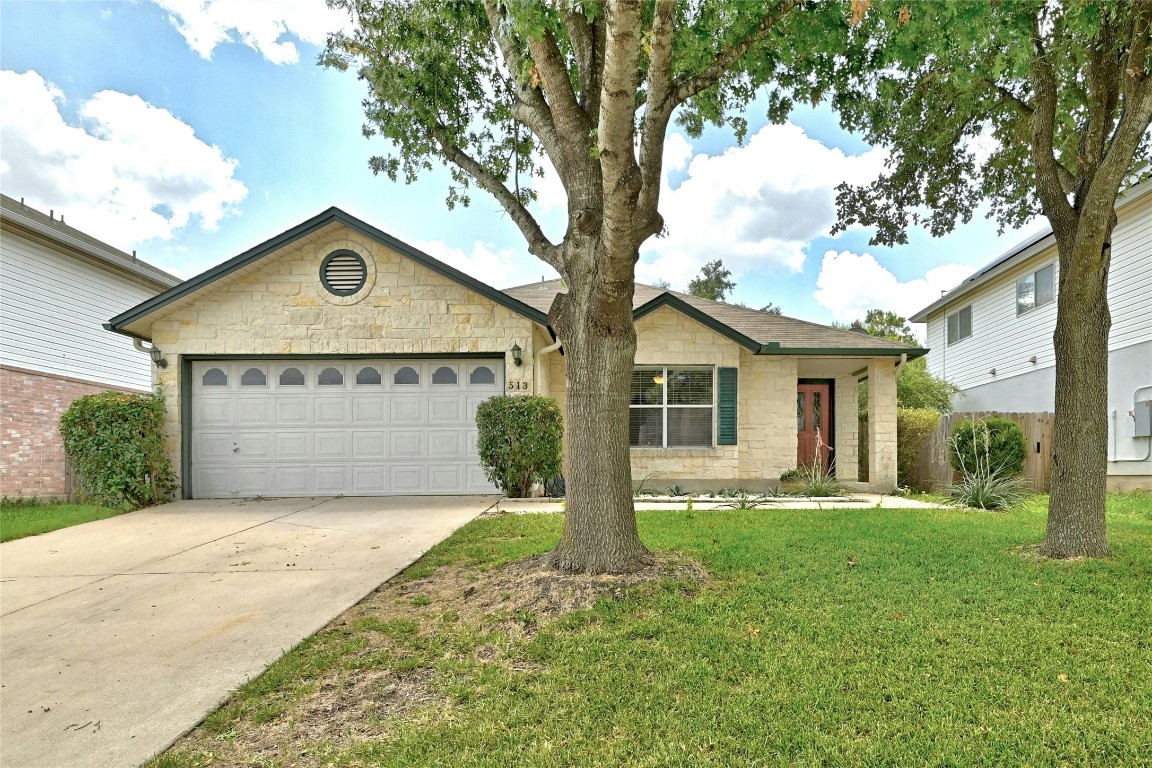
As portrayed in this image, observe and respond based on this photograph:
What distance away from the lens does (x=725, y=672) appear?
3.25m

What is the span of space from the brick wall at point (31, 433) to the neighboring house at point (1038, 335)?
18716 millimetres

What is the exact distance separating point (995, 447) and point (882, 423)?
6.22ft

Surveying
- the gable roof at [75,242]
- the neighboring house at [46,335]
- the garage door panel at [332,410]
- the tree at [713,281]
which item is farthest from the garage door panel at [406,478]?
the tree at [713,281]

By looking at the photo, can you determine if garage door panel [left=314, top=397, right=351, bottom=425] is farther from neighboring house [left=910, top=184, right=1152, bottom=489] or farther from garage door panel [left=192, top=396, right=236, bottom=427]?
neighboring house [left=910, top=184, right=1152, bottom=489]

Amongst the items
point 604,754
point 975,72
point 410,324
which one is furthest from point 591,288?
point 410,324

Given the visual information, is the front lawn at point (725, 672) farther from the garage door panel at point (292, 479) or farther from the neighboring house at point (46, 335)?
the neighboring house at point (46, 335)

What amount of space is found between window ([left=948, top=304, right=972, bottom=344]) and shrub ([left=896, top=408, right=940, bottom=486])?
6580mm

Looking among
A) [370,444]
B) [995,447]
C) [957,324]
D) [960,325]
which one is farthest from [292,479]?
[957,324]

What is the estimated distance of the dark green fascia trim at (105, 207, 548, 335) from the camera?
973 centimetres

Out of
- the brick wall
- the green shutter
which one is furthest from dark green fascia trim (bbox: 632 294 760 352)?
the brick wall

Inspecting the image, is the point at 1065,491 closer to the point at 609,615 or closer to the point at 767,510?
the point at 767,510

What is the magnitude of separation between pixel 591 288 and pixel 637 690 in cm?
299

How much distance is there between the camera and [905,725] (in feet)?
8.87

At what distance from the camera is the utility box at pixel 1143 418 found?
10.7 m
